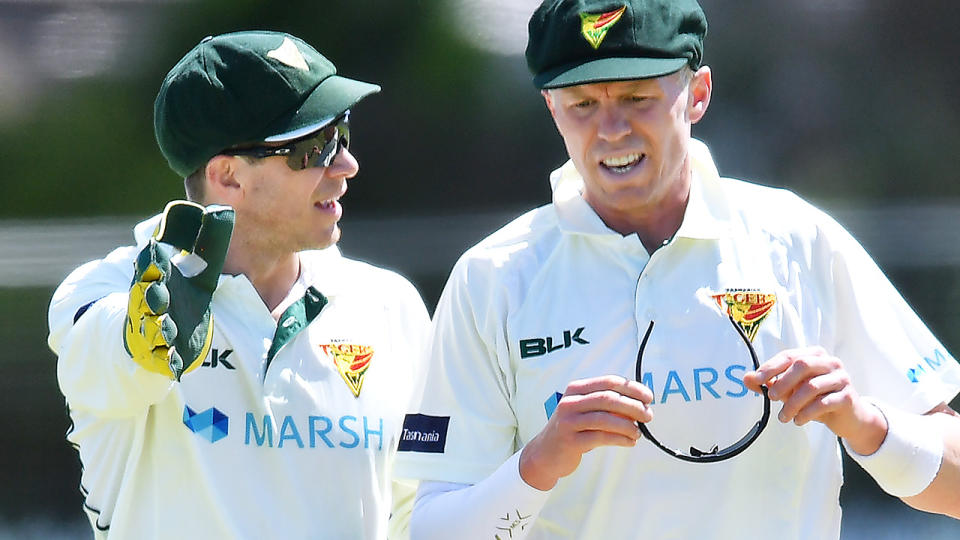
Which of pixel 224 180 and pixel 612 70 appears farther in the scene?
pixel 224 180

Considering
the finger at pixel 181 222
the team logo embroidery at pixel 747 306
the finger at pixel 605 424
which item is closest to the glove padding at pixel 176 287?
the finger at pixel 181 222

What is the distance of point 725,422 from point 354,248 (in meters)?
2.48

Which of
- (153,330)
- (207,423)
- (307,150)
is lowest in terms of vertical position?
(207,423)

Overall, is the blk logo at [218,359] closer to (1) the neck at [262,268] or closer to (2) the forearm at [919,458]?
(1) the neck at [262,268]

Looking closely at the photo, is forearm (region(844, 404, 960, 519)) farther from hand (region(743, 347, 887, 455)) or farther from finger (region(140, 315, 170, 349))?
finger (region(140, 315, 170, 349))

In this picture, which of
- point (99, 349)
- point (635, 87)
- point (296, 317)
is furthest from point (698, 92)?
point (99, 349)

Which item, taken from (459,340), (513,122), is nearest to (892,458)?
(459,340)

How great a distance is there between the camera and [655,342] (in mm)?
2012

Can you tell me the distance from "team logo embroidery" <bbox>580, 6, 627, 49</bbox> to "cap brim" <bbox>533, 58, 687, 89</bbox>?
4cm

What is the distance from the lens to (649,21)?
204 cm

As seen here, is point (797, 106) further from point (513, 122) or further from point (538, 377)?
point (538, 377)

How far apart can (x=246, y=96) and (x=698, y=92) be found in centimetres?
78

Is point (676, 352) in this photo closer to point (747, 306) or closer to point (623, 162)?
point (747, 306)

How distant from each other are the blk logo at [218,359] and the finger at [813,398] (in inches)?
37.7
